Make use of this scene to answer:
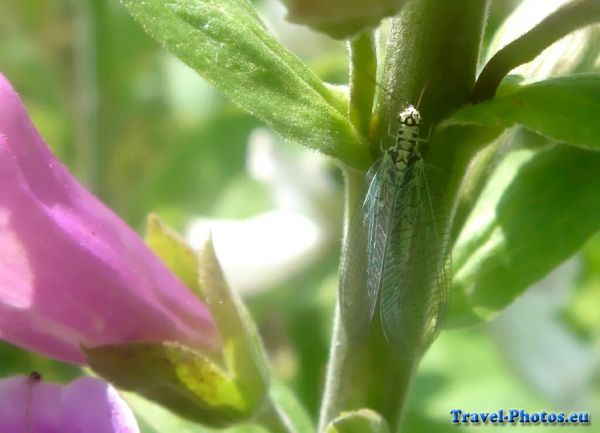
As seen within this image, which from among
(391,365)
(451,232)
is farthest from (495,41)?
(391,365)

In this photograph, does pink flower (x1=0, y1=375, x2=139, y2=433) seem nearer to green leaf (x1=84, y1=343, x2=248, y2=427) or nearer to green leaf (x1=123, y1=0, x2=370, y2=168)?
green leaf (x1=84, y1=343, x2=248, y2=427)

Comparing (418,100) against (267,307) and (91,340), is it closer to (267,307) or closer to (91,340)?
(91,340)

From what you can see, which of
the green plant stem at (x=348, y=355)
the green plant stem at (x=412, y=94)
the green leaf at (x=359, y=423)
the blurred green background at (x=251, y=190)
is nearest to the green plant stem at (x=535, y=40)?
the green plant stem at (x=412, y=94)

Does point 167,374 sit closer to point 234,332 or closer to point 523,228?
point 234,332

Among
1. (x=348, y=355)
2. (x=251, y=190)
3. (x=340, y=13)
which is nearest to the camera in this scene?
(x=340, y=13)

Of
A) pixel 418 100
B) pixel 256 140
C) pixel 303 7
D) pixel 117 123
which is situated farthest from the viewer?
pixel 117 123

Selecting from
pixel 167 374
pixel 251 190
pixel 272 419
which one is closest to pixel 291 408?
pixel 272 419

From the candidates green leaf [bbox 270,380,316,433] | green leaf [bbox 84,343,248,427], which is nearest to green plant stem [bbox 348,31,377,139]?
green leaf [bbox 84,343,248,427]
